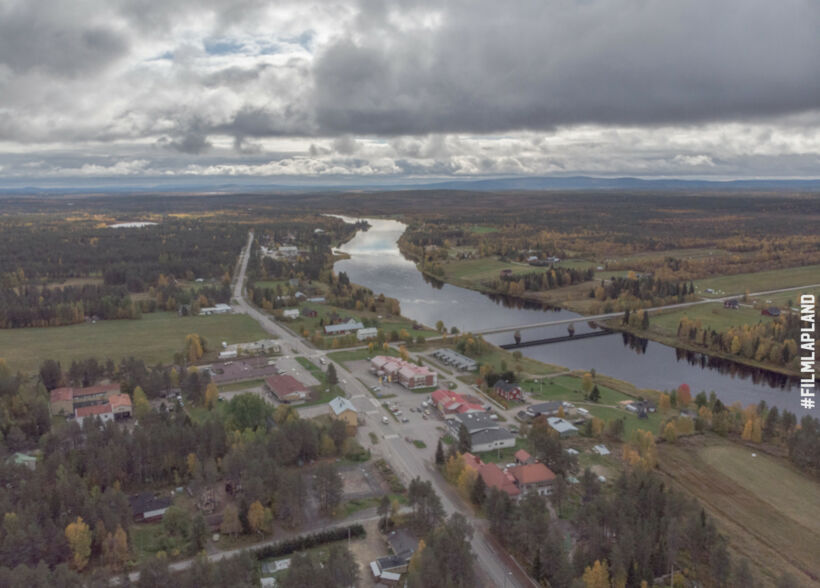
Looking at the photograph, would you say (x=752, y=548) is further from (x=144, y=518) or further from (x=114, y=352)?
(x=114, y=352)

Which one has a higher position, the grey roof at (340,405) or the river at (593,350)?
the grey roof at (340,405)

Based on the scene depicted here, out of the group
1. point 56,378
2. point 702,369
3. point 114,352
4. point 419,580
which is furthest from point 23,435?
point 702,369

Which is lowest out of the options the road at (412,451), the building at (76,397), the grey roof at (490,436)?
the road at (412,451)

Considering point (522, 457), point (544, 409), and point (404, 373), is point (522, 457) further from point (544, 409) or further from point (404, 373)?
point (404, 373)

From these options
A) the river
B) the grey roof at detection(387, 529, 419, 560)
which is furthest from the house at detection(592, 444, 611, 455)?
the river

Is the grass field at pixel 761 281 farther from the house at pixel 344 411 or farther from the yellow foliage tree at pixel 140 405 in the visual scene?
the yellow foliage tree at pixel 140 405

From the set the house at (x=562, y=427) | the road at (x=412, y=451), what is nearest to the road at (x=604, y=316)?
the road at (x=412, y=451)

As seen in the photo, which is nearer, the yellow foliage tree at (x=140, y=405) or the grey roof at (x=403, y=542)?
the grey roof at (x=403, y=542)

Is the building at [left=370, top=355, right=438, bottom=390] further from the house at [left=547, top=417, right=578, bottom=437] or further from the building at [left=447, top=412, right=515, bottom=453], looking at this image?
the house at [left=547, top=417, right=578, bottom=437]
